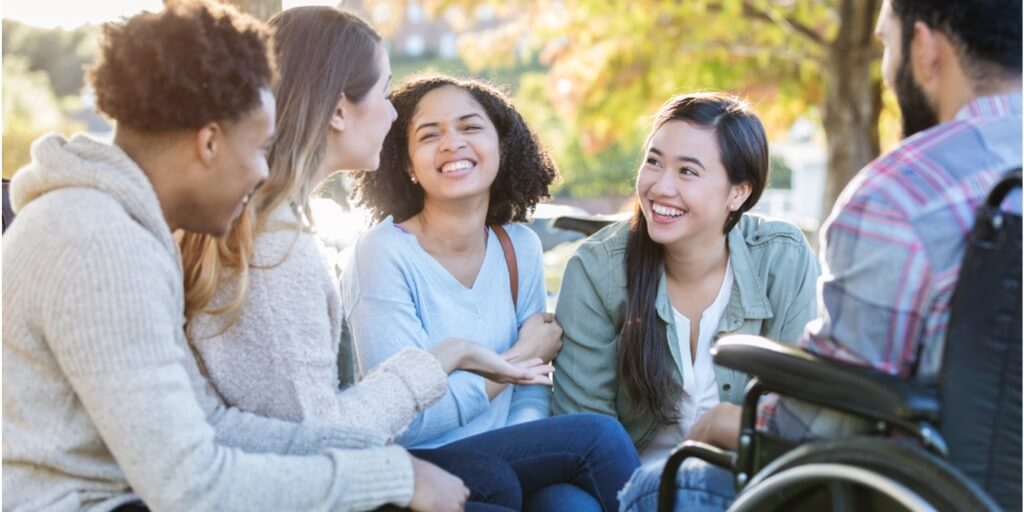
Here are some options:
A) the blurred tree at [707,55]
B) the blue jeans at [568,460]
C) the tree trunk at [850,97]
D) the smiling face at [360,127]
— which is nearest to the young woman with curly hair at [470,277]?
the blue jeans at [568,460]

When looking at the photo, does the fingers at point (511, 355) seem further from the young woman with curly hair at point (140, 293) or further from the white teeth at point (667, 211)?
the young woman with curly hair at point (140, 293)

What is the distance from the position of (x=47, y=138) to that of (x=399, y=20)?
887 cm

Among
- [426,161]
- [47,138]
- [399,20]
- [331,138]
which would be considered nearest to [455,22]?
[399,20]

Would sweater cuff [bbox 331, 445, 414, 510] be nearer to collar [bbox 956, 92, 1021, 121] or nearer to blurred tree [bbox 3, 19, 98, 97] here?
collar [bbox 956, 92, 1021, 121]

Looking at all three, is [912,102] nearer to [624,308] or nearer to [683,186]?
[683,186]

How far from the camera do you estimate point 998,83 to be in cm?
204

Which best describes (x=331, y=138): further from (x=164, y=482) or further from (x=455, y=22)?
(x=455, y=22)

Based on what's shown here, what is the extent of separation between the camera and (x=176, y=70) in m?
1.94

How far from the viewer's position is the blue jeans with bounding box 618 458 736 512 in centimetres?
232

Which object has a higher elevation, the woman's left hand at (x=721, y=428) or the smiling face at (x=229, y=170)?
the smiling face at (x=229, y=170)

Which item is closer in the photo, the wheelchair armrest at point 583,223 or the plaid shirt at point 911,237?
the plaid shirt at point 911,237

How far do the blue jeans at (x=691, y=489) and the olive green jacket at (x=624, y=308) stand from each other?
2.27 feet

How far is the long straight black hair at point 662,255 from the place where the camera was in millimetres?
3137

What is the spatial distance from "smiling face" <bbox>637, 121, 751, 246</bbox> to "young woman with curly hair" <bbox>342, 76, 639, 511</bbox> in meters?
0.42
